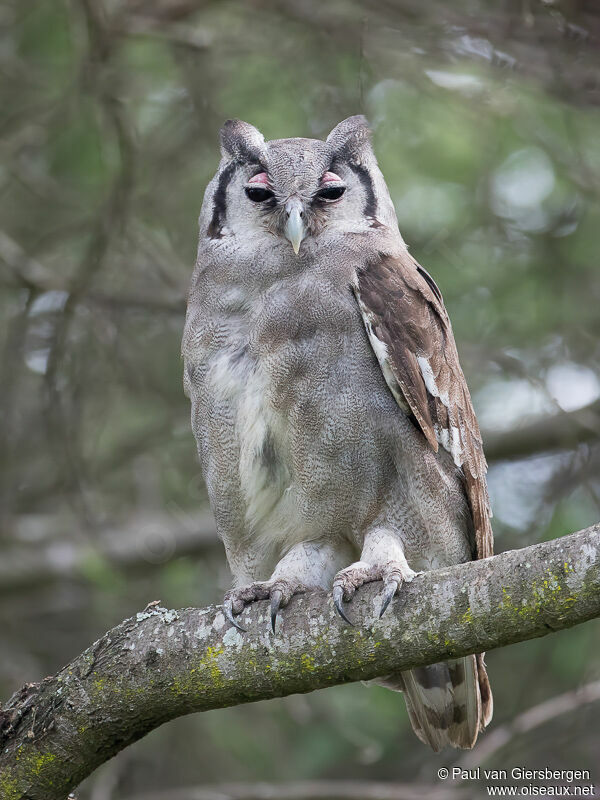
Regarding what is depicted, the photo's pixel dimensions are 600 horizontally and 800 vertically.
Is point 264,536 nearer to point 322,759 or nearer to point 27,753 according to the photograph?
point 27,753

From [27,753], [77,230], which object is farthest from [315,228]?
[77,230]

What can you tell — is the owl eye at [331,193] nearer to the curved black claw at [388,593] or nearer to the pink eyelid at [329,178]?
the pink eyelid at [329,178]

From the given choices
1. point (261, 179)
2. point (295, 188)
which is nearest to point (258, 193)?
point (261, 179)

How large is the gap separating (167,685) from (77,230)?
358 centimetres

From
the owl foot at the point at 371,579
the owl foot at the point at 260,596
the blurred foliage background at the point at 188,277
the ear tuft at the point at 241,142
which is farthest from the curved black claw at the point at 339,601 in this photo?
the blurred foliage background at the point at 188,277

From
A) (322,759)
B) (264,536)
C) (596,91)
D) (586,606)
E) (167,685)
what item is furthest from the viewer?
(322,759)

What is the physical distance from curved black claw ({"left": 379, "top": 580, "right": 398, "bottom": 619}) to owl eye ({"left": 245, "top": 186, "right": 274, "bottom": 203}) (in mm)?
1595

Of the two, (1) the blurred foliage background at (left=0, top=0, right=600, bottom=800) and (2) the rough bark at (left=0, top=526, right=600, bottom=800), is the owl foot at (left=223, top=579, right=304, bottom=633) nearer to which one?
(2) the rough bark at (left=0, top=526, right=600, bottom=800)

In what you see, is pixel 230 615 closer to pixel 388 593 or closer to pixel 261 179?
pixel 388 593

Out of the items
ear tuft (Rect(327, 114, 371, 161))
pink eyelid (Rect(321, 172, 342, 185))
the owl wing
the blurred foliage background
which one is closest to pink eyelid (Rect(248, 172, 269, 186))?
pink eyelid (Rect(321, 172, 342, 185))

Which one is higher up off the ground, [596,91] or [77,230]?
[596,91]

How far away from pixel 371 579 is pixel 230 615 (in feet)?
1.54

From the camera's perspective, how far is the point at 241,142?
4215 millimetres

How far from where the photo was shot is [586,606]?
2.65m
